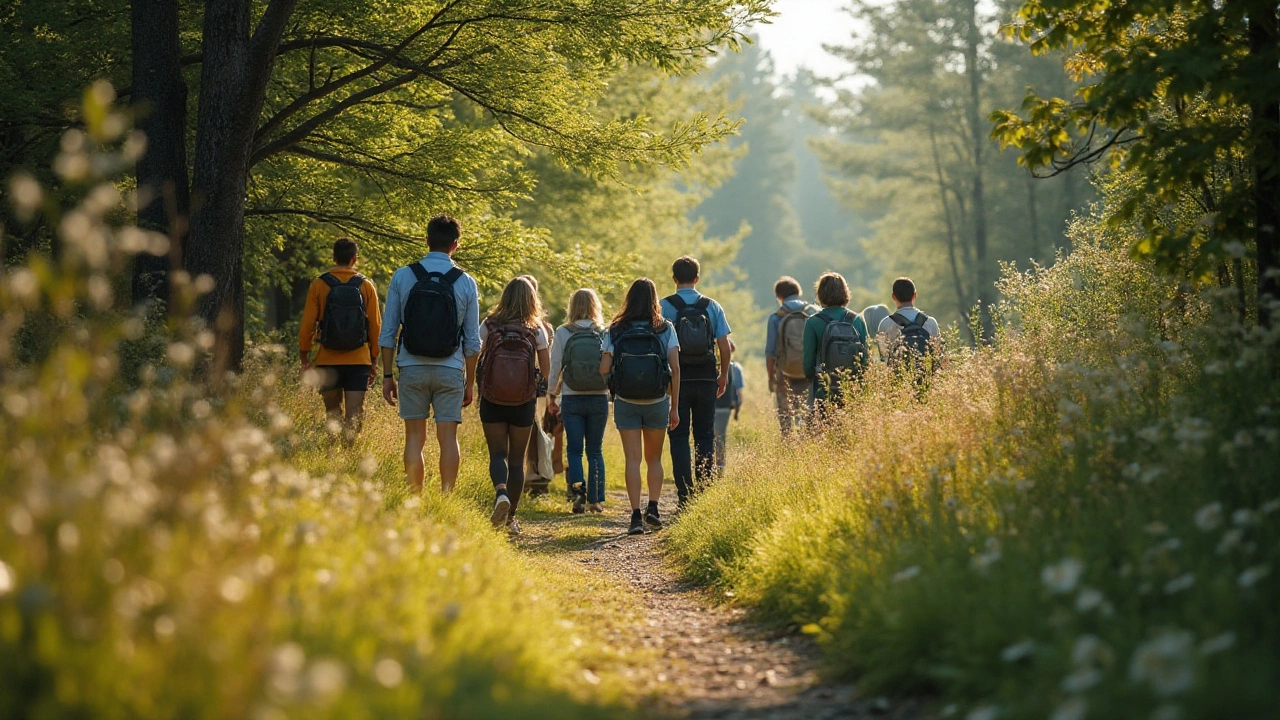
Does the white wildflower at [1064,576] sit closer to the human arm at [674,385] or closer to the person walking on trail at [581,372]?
the human arm at [674,385]

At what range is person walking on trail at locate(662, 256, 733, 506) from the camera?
9.95 meters

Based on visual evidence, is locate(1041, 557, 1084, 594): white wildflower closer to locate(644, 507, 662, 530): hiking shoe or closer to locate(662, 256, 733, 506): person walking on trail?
locate(662, 256, 733, 506): person walking on trail

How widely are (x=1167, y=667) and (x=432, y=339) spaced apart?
6233mm

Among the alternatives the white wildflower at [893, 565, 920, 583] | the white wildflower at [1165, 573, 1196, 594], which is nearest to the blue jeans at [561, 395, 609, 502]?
the white wildflower at [893, 565, 920, 583]

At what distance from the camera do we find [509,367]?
8680 millimetres

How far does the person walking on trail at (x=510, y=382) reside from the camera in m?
8.70

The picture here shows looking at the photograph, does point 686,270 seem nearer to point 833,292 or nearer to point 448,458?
point 833,292

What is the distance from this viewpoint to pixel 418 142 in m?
11.6

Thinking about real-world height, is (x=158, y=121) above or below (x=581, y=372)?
above

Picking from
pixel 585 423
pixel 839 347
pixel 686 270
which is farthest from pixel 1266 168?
pixel 585 423

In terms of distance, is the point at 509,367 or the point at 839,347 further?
the point at 839,347

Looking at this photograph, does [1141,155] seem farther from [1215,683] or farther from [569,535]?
[569,535]

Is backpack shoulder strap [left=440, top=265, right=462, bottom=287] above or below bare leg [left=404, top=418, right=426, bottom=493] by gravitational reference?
above

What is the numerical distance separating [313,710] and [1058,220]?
3822 centimetres
